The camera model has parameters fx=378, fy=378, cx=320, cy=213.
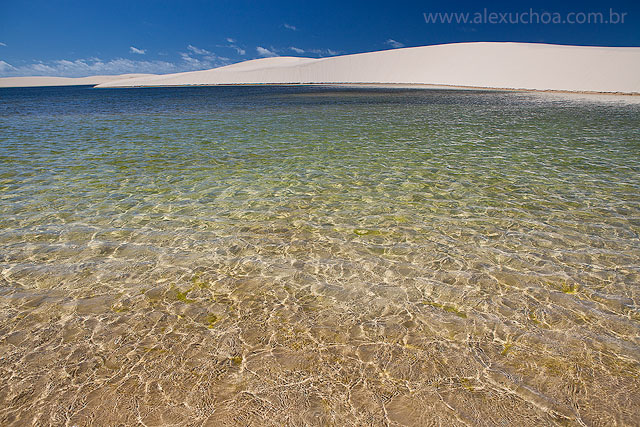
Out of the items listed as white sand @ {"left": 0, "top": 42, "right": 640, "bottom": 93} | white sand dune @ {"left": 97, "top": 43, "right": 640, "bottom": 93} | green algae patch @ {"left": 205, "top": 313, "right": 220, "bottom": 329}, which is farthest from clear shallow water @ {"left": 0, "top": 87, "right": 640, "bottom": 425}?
white sand @ {"left": 0, "top": 42, "right": 640, "bottom": 93}

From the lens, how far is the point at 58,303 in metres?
4.19

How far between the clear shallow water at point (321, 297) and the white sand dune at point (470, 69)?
2169 inches

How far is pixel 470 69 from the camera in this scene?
79.6 metres

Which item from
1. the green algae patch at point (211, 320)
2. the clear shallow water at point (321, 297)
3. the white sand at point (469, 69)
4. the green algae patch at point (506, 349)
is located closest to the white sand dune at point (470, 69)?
the white sand at point (469, 69)

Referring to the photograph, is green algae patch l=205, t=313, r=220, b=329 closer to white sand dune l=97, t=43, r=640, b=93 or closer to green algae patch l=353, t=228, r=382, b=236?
green algae patch l=353, t=228, r=382, b=236

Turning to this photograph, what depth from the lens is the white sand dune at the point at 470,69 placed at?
54.1 m

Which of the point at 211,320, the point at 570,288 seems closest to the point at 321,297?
the point at 211,320

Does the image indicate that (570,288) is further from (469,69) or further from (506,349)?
(469,69)

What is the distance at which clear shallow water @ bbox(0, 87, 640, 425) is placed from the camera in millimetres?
2945

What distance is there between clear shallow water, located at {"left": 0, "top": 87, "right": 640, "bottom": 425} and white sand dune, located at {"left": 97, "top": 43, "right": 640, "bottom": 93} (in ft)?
181

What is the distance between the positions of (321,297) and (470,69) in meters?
87.5

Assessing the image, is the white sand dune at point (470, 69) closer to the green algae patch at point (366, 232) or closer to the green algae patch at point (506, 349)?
the green algae patch at point (366, 232)

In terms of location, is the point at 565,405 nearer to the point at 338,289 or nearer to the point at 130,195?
the point at 338,289

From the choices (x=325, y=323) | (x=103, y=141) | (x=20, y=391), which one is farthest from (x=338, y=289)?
(x=103, y=141)
